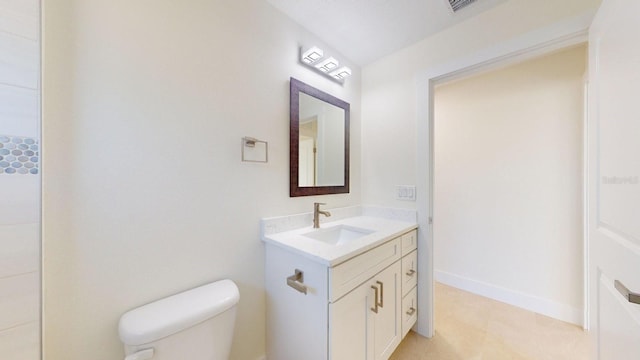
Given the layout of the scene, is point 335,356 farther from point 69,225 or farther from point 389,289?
point 69,225

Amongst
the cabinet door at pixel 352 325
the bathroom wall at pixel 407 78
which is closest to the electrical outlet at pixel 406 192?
the bathroom wall at pixel 407 78

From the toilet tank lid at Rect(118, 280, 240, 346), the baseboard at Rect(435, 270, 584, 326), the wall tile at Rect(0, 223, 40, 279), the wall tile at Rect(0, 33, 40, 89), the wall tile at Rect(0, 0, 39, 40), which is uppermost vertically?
the wall tile at Rect(0, 0, 39, 40)

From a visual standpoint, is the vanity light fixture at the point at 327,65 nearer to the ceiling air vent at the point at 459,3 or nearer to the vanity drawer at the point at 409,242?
the ceiling air vent at the point at 459,3

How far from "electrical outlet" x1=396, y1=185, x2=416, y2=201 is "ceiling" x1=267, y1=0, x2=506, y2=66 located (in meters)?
1.18

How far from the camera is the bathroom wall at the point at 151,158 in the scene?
778 millimetres

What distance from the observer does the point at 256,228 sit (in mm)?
1313

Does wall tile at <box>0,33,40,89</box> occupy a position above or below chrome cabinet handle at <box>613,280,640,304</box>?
above

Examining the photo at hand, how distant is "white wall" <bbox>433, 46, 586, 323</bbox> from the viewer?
179cm

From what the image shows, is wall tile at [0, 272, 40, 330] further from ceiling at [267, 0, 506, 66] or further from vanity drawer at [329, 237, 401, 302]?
ceiling at [267, 0, 506, 66]

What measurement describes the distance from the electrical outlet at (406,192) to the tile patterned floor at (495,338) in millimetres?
1081

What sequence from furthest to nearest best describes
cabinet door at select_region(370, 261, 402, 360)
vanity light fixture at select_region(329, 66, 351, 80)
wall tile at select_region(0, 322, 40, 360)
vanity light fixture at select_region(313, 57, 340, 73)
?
vanity light fixture at select_region(329, 66, 351, 80) → vanity light fixture at select_region(313, 57, 340, 73) → cabinet door at select_region(370, 261, 402, 360) → wall tile at select_region(0, 322, 40, 360)

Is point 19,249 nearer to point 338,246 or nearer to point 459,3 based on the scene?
point 338,246

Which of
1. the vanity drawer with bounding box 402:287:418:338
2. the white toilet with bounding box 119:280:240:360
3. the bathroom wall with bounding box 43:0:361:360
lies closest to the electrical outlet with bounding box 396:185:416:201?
the vanity drawer with bounding box 402:287:418:338

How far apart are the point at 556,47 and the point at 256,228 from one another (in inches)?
81.2
